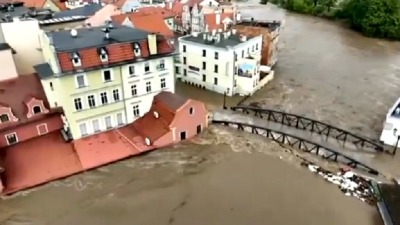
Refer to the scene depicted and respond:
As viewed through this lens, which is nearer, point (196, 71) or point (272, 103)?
point (272, 103)

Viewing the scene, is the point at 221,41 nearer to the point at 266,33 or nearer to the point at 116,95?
the point at 266,33

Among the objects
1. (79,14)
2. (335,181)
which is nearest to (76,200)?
(335,181)

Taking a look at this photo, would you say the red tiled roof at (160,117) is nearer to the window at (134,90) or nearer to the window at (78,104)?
the window at (134,90)

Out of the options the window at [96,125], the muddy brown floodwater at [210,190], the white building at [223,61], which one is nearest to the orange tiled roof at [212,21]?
the white building at [223,61]

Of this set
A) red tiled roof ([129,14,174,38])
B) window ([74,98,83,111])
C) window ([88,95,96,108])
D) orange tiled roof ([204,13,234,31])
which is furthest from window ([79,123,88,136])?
orange tiled roof ([204,13,234,31])

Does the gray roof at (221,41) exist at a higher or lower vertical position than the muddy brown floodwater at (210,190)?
higher

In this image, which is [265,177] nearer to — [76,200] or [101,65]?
[76,200]
